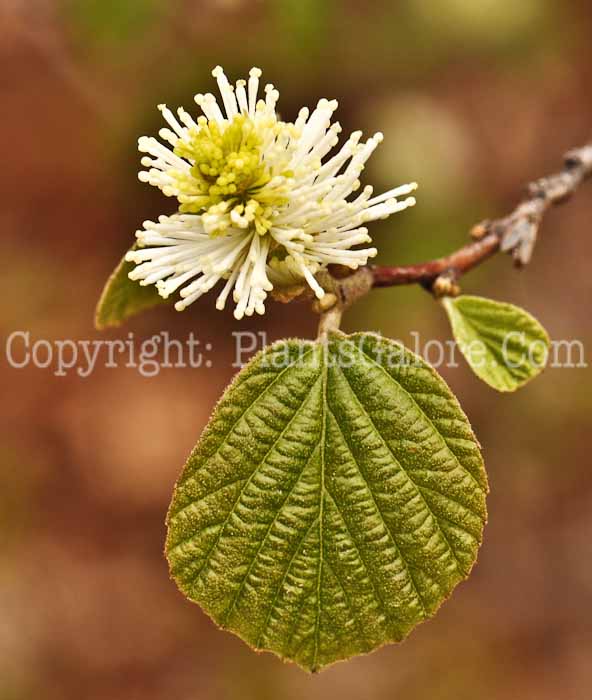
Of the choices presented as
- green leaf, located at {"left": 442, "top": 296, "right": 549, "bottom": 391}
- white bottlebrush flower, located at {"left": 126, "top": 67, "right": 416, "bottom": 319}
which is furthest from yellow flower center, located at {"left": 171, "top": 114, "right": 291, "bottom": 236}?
green leaf, located at {"left": 442, "top": 296, "right": 549, "bottom": 391}

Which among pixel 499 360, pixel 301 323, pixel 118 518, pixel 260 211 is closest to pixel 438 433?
pixel 499 360

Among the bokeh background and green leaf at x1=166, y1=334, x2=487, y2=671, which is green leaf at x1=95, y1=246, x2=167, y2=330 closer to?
green leaf at x1=166, y1=334, x2=487, y2=671

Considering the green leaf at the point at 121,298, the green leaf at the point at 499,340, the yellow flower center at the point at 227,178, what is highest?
the yellow flower center at the point at 227,178

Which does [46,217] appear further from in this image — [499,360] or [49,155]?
[499,360]
